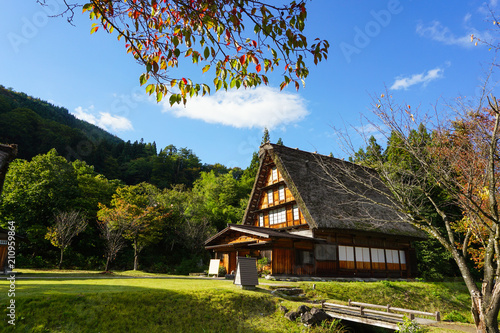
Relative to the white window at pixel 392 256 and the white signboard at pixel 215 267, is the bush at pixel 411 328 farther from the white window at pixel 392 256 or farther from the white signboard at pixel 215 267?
the white window at pixel 392 256

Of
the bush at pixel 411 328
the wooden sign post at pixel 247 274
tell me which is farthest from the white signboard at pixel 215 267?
the bush at pixel 411 328

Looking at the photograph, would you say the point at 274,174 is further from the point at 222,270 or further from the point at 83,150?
the point at 83,150

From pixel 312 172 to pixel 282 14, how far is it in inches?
795

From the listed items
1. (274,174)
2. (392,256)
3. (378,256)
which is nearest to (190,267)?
(274,174)

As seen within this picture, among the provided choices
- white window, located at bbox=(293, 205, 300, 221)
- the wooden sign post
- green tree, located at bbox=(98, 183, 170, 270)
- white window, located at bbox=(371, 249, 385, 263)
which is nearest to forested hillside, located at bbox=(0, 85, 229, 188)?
green tree, located at bbox=(98, 183, 170, 270)

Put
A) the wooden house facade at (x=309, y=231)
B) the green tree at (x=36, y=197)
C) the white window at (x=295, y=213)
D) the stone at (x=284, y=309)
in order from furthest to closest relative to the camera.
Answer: the green tree at (x=36, y=197), the white window at (x=295, y=213), the wooden house facade at (x=309, y=231), the stone at (x=284, y=309)

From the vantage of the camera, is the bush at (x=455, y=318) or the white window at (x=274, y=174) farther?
the white window at (x=274, y=174)

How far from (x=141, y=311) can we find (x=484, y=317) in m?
8.91

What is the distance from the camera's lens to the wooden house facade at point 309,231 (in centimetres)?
1877

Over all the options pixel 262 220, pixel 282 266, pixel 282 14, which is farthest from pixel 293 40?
pixel 262 220

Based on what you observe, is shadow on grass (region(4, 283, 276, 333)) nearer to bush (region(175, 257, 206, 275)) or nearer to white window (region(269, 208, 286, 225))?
white window (region(269, 208, 286, 225))

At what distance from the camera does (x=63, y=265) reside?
26.7m

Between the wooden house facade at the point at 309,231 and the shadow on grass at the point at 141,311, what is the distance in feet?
22.7

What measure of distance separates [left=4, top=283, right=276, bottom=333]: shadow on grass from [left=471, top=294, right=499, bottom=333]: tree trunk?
5.82 meters
